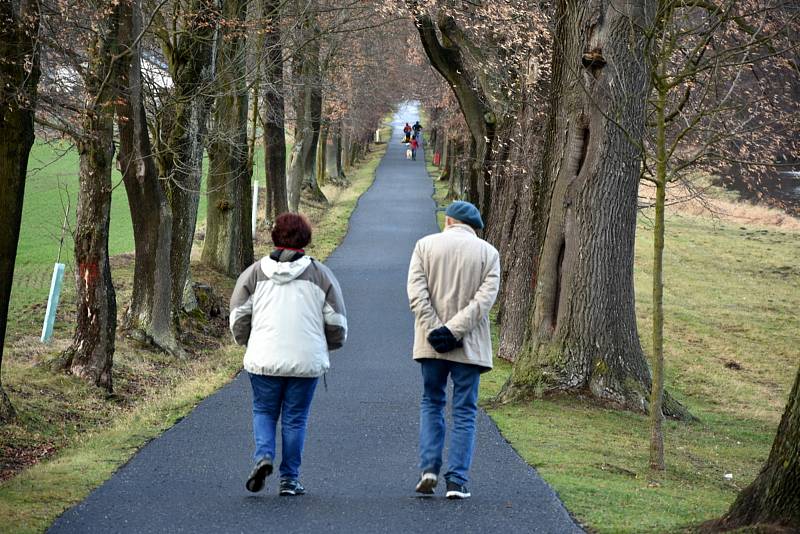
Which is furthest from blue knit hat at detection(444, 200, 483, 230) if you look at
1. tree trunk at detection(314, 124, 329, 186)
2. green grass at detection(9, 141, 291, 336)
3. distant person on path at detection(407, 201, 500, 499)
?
tree trunk at detection(314, 124, 329, 186)

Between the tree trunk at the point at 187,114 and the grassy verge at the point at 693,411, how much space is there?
5.44 m

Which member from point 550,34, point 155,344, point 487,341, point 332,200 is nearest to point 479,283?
point 487,341

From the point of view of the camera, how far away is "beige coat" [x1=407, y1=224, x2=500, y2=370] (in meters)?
7.42

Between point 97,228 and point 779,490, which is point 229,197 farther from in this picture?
point 779,490

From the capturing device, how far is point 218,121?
23.4 meters

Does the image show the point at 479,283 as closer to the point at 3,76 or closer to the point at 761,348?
the point at 3,76

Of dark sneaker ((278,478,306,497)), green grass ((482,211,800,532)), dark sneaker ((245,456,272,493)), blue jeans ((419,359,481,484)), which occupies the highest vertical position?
blue jeans ((419,359,481,484))

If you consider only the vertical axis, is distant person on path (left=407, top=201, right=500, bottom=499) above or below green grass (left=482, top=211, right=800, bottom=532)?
above

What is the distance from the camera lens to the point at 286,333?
7297 mm

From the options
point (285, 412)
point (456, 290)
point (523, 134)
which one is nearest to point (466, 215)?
point (456, 290)

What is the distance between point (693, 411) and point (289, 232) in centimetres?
955

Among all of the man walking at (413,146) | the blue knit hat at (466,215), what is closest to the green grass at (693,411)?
the blue knit hat at (466,215)

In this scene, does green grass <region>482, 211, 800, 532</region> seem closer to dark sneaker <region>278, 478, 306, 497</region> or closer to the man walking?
dark sneaker <region>278, 478, 306, 497</region>

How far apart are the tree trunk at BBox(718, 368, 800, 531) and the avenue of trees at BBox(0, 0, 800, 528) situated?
0.4 inches
